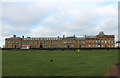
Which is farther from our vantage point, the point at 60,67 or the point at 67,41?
the point at 67,41

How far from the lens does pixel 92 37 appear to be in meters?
98.5

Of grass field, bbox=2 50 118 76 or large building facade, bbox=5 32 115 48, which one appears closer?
grass field, bbox=2 50 118 76

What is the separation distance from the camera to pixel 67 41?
101m

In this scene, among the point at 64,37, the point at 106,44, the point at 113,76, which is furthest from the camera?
the point at 64,37

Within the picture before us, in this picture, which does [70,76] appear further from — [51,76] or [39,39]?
[39,39]

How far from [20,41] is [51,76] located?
9865 centimetres

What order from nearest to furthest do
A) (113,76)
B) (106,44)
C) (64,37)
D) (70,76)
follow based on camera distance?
(113,76), (70,76), (106,44), (64,37)

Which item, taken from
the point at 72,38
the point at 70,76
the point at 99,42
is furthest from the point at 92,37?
the point at 70,76

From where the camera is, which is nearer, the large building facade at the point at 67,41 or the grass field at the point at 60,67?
the grass field at the point at 60,67

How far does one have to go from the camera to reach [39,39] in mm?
105875

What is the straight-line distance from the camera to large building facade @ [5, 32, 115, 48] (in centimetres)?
9606

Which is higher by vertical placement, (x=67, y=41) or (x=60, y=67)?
(x=67, y=41)

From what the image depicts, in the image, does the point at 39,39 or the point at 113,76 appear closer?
the point at 113,76

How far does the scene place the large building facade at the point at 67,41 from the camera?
9606 centimetres
